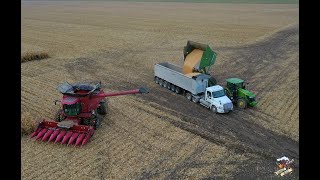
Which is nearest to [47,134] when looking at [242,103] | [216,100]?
[216,100]

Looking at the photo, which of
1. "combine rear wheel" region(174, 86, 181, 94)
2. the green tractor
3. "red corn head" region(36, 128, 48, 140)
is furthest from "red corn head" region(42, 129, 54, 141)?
the green tractor

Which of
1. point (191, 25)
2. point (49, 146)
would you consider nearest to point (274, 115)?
point (49, 146)

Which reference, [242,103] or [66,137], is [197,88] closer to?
[242,103]

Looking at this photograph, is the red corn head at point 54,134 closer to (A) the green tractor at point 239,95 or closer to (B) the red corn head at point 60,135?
(B) the red corn head at point 60,135

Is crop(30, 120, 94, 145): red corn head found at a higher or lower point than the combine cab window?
lower

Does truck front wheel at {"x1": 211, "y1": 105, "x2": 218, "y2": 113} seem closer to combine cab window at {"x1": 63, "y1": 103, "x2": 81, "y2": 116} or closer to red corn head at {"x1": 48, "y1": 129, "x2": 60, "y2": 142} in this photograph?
combine cab window at {"x1": 63, "y1": 103, "x2": 81, "y2": 116}

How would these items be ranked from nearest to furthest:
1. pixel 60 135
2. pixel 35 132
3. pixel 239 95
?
1. pixel 60 135
2. pixel 35 132
3. pixel 239 95

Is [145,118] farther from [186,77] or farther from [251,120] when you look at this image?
[251,120]
